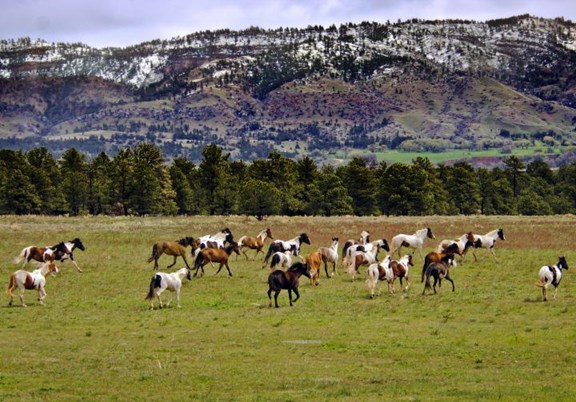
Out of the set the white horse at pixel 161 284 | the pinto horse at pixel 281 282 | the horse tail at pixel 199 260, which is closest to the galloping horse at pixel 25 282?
the white horse at pixel 161 284

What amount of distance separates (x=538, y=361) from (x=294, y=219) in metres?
64.7

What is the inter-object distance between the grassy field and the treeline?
2266 inches

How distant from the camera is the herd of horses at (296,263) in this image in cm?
3120

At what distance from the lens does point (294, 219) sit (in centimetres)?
8562

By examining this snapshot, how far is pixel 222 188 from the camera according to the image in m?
106

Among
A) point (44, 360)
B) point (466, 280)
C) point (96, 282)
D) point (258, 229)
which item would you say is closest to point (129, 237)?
point (258, 229)

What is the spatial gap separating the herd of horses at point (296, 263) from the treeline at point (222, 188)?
52.7m

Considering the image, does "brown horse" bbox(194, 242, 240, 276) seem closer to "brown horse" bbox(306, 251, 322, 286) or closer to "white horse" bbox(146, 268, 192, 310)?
"brown horse" bbox(306, 251, 322, 286)

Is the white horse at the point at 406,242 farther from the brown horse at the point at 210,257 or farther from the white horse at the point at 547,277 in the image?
the white horse at the point at 547,277

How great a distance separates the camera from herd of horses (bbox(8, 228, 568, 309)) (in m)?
31.2

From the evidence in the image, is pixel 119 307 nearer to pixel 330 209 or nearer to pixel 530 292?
pixel 530 292

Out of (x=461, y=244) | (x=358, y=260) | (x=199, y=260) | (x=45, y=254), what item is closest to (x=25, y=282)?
(x=199, y=260)

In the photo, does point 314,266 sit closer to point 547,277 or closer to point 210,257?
point 210,257

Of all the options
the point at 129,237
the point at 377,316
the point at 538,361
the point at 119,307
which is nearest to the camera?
the point at 538,361
